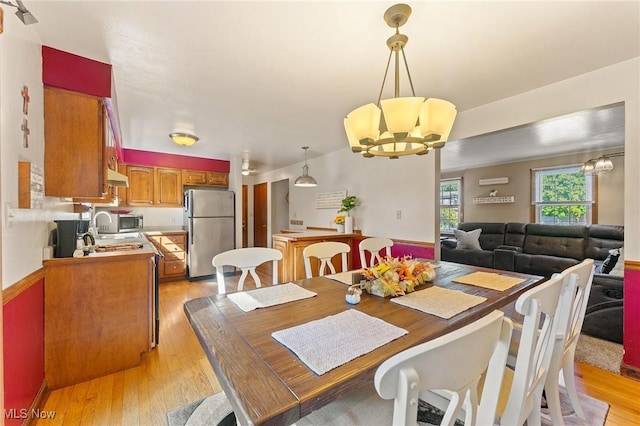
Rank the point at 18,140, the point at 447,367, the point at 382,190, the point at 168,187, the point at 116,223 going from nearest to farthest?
1. the point at 447,367
2. the point at 18,140
3. the point at 382,190
4. the point at 116,223
5. the point at 168,187

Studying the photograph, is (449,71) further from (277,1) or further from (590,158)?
(590,158)

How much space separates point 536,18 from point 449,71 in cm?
58

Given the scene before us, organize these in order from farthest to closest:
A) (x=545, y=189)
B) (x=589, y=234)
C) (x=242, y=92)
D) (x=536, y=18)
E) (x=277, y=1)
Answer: (x=545, y=189)
(x=589, y=234)
(x=242, y=92)
(x=536, y=18)
(x=277, y=1)

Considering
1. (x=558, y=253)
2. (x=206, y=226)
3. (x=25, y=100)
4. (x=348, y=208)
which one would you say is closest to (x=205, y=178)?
(x=206, y=226)

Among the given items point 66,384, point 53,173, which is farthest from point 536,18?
point 66,384

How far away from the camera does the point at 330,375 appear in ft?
2.47

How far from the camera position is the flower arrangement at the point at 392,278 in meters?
1.43

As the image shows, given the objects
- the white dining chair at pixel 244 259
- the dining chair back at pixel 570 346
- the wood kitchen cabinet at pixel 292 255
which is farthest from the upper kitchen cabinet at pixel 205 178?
the dining chair back at pixel 570 346

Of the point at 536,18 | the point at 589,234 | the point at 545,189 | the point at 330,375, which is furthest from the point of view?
the point at 545,189

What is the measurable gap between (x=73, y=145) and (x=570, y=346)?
333cm

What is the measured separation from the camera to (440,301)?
4.42 feet

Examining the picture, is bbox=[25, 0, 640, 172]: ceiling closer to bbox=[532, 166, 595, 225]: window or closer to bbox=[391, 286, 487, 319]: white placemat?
bbox=[391, 286, 487, 319]: white placemat

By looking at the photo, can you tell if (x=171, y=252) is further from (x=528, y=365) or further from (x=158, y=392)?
(x=528, y=365)

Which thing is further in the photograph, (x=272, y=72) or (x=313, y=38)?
(x=272, y=72)
